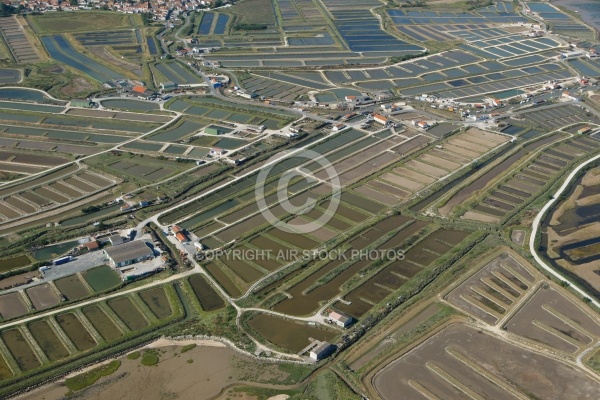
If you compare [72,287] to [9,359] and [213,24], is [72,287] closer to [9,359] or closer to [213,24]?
[9,359]

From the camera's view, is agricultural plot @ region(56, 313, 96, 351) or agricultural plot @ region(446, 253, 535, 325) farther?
agricultural plot @ region(446, 253, 535, 325)

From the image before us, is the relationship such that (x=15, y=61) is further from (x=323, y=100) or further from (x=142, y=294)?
(x=142, y=294)

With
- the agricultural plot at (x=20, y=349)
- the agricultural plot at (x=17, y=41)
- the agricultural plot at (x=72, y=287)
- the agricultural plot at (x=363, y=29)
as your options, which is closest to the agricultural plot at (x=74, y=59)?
the agricultural plot at (x=17, y=41)

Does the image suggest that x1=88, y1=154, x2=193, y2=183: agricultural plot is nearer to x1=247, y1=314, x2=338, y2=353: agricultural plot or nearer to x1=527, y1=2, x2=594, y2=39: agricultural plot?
x1=247, y1=314, x2=338, y2=353: agricultural plot

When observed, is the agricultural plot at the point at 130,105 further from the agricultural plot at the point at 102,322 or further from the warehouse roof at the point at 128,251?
the agricultural plot at the point at 102,322

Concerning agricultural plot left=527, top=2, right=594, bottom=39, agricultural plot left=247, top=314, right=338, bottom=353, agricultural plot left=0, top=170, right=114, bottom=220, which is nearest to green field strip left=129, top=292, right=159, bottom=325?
agricultural plot left=247, top=314, right=338, bottom=353

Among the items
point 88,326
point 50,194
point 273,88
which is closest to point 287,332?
point 88,326
